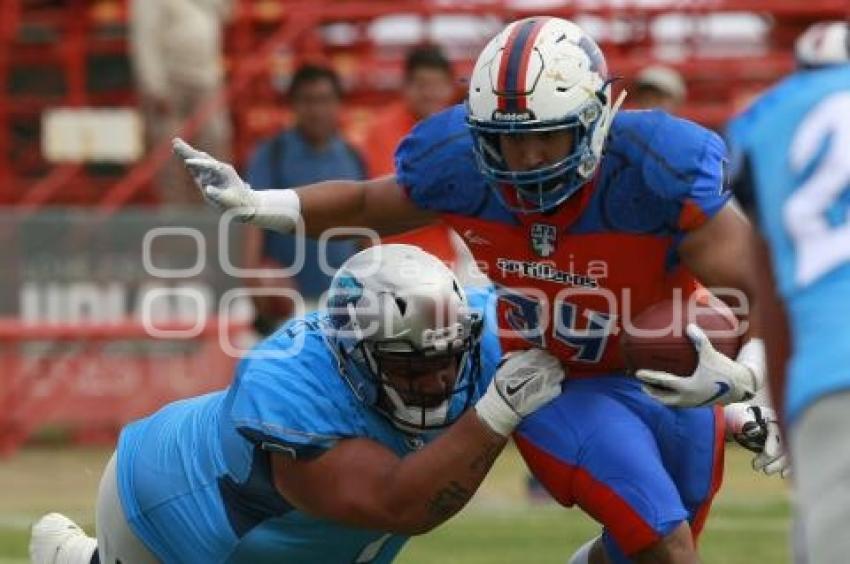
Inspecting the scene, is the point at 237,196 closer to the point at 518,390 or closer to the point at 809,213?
the point at 518,390

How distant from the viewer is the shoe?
5.41 metres

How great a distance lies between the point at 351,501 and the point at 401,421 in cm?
26

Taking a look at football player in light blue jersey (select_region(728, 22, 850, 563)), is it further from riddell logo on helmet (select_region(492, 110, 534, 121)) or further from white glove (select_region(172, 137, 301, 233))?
white glove (select_region(172, 137, 301, 233))

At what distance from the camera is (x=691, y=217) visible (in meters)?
4.94

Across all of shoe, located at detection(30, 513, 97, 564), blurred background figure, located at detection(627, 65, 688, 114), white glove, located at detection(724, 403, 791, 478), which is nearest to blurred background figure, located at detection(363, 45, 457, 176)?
blurred background figure, located at detection(627, 65, 688, 114)

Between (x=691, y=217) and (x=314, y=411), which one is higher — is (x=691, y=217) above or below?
above

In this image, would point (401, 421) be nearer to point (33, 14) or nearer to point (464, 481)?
point (464, 481)

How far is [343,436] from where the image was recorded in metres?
4.78

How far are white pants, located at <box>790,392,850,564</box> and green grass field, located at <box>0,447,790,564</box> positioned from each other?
388cm

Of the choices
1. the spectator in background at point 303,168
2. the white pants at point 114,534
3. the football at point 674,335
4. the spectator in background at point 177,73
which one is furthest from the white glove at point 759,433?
the spectator in background at point 177,73

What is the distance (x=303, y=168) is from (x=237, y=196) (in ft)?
12.9

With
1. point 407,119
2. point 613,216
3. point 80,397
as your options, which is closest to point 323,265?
point 407,119

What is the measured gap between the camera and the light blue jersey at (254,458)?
4.77 metres

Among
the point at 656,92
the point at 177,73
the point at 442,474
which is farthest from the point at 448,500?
the point at 177,73
